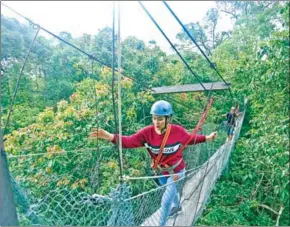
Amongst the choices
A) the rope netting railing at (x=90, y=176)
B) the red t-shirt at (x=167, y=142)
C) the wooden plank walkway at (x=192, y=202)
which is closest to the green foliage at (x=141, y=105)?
the rope netting railing at (x=90, y=176)

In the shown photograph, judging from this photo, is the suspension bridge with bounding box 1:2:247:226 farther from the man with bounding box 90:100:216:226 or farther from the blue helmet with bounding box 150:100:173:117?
the blue helmet with bounding box 150:100:173:117

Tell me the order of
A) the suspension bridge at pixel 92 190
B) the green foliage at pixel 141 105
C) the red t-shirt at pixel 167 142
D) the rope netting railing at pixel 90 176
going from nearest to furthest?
the suspension bridge at pixel 92 190 < the red t-shirt at pixel 167 142 < the rope netting railing at pixel 90 176 < the green foliage at pixel 141 105

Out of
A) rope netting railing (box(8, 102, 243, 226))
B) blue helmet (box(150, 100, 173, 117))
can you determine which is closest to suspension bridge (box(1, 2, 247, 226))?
rope netting railing (box(8, 102, 243, 226))

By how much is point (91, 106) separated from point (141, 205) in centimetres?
111

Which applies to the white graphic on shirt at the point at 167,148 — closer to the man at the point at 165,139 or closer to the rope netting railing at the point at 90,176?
the man at the point at 165,139

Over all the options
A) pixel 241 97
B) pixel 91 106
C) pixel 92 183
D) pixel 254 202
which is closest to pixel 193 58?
pixel 241 97

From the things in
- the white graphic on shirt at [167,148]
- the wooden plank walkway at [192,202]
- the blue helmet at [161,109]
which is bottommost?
the wooden plank walkway at [192,202]

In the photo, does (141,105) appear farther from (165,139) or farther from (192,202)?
(165,139)

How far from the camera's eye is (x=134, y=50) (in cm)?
351

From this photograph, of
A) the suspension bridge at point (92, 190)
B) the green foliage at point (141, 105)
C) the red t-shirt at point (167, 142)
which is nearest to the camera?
the suspension bridge at point (92, 190)

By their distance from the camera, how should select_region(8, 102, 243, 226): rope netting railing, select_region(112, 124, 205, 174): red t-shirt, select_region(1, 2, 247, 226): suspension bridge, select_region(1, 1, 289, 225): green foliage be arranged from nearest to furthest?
select_region(1, 2, 247, 226): suspension bridge < select_region(112, 124, 205, 174): red t-shirt < select_region(8, 102, 243, 226): rope netting railing < select_region(1, 1, 289, 225): green foliage

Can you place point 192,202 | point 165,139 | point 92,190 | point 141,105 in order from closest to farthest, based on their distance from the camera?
1. point 165,139
2. point 192,202
3. point 92,190
4. point 141,105

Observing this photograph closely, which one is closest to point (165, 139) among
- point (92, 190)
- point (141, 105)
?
point (92, 190)

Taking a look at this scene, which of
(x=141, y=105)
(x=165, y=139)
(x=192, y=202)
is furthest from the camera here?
(x=141, y=105)
